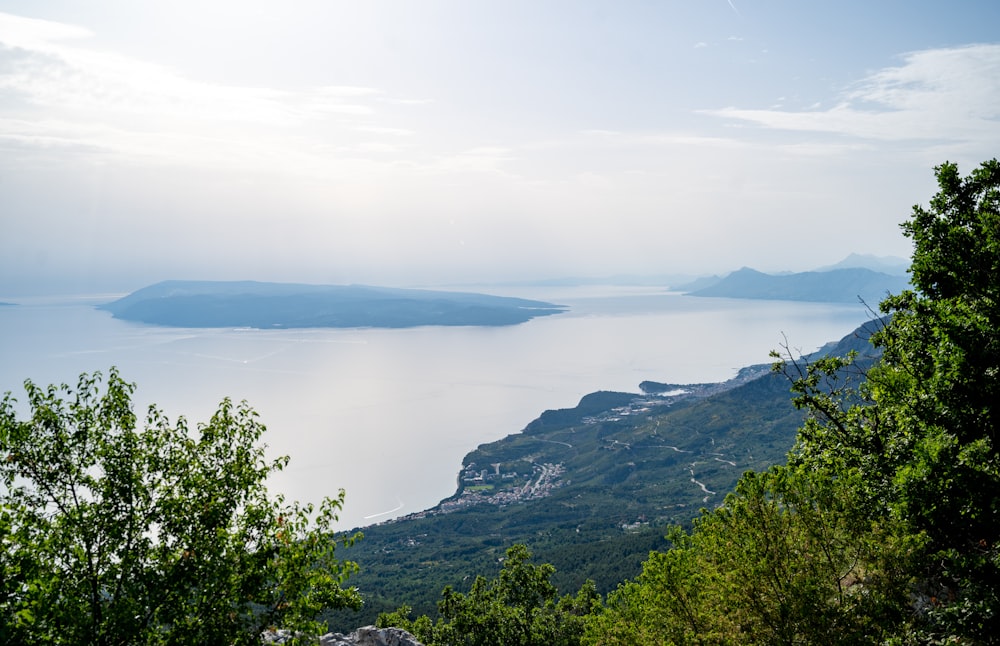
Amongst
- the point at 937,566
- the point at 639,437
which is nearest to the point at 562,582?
the point at 937,566

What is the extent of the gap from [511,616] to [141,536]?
24.3m

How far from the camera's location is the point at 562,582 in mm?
65938

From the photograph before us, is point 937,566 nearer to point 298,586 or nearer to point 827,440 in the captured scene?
point 827,440

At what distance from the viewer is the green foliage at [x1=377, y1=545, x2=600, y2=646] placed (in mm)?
28656

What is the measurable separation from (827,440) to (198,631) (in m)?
15.4

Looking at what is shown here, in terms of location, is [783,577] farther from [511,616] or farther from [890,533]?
[511,616]

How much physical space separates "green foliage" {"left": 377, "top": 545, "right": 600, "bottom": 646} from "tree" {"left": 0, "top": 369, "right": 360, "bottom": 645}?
71.3ft

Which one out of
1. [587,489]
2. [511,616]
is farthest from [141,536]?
[587,489]

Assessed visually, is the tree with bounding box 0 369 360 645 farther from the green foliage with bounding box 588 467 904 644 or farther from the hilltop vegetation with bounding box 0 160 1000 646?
the green foliage with bounding box 588 467 904 644

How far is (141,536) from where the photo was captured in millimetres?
9156

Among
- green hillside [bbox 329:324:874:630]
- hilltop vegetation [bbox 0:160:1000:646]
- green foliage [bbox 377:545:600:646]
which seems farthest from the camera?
green hillside [bbox 329:324:874:630]

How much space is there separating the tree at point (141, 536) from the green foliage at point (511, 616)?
71.3 ft

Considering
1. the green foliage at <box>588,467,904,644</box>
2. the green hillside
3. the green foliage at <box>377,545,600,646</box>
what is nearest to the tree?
the green foliage at <box>588,467,904,644</box>

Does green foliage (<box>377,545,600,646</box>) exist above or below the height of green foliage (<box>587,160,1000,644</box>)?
below
